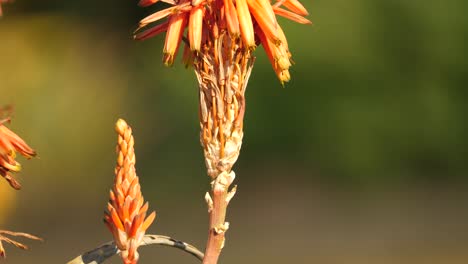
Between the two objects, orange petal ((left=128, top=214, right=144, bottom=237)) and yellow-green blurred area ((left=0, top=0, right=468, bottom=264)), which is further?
yellow-green blurred area ((left=0, top=0, right=468, bottom=264))

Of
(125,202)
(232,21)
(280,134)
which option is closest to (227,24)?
(232,21)

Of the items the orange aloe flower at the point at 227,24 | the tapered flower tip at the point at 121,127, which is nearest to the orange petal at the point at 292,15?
the orange aloe flower at the point at 227,24

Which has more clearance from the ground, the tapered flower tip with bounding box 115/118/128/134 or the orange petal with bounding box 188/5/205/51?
the orange petal with bounding box 188/5/205/51

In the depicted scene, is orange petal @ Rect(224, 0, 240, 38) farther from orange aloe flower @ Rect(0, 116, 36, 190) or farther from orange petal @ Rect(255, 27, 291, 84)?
orange aloe flower @ Rect(0, 116, 36, 190)

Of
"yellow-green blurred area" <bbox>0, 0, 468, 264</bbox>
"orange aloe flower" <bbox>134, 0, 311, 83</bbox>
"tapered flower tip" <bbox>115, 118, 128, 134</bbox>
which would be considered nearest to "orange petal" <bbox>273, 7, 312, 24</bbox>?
"orange aloe flower" <bbox>134, 0, 311, 83</bbox>

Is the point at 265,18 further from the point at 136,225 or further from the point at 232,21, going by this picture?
the point at 136,225

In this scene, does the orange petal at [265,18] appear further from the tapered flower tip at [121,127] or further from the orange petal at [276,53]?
the tapered flower tip at [121,127]

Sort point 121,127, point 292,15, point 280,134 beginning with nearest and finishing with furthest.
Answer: point 121,127, point 292,15, point 280,134
